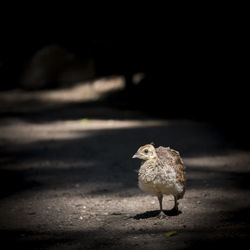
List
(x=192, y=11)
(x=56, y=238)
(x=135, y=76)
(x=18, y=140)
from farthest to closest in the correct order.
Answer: (x=135, y=76) < (x=192, y=11) < (x=18, y=140) < (x=56, y=238)

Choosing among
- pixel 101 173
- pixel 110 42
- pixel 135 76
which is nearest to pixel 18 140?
pixel 101 173

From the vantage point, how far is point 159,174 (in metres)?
5.11

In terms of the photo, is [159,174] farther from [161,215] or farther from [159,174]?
[161,215]

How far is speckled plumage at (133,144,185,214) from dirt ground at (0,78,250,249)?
1.25ft

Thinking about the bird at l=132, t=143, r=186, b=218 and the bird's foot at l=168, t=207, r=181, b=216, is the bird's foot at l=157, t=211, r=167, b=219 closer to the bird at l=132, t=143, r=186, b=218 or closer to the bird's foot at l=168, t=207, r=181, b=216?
the bird at l=132, t=143, r=186, b=218

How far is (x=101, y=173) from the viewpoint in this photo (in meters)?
7.78

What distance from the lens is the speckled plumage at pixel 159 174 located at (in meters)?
5.11

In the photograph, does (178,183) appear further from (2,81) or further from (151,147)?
(2,81)

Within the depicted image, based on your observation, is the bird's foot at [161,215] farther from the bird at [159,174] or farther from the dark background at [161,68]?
the dark background at [161,68]

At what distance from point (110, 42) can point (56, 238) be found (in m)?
14.1

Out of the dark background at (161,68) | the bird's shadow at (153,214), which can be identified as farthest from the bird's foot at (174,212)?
the dark background at (161,68)

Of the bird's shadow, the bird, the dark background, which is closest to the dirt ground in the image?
the bird's shadow

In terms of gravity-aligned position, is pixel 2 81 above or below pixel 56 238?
above

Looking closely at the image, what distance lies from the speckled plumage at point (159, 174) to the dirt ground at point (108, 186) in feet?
1.25
